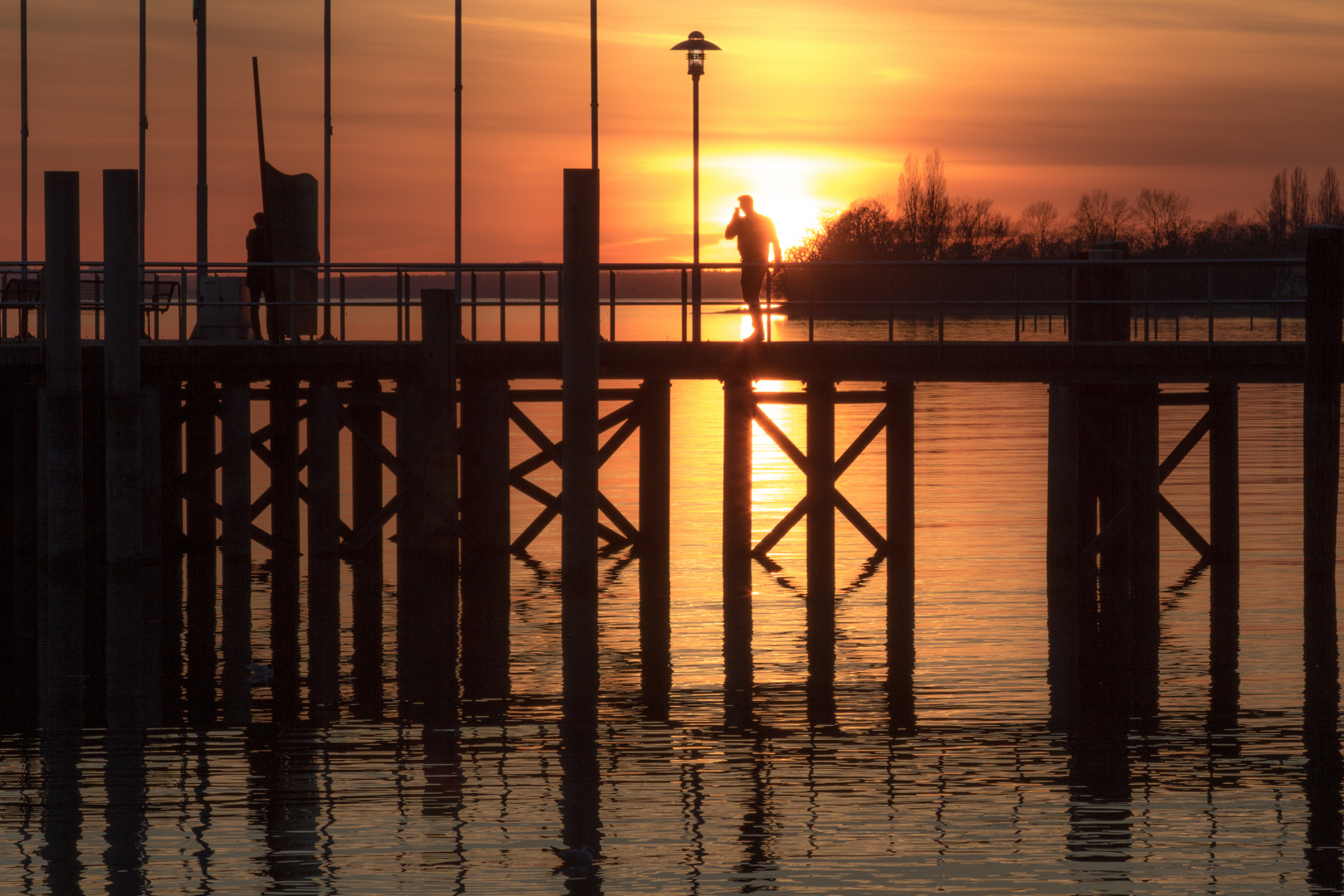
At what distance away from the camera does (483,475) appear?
22.4 meters

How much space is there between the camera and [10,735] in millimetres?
13250

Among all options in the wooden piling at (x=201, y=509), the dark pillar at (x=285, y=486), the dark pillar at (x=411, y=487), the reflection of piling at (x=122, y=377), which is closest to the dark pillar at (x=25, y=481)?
the reflection of piling at (x=122, y=377)

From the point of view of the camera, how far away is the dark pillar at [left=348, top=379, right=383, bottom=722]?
16.3 metres

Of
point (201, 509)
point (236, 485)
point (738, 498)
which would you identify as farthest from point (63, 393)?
point (738, 498)

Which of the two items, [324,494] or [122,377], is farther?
[324,494]

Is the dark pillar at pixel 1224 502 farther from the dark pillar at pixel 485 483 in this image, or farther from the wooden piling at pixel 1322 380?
the dark pillar at pixel 485 483

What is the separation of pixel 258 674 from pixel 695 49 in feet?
39.6

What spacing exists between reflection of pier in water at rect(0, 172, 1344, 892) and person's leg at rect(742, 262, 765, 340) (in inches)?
12.0

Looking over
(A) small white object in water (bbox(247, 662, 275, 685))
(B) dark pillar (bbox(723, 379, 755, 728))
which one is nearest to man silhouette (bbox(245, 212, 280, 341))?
(B) dark pillar (bbox(723, 379, 755, 728))

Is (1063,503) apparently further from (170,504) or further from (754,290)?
(170,504)

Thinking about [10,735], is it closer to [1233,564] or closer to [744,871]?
[744,871]

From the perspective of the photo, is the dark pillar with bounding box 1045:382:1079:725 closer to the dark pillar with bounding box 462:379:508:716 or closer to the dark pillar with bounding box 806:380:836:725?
the dark pillar with bounding box 806:380:836:725

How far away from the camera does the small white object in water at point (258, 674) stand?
15.2 m

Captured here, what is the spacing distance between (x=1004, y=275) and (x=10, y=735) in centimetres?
6174
